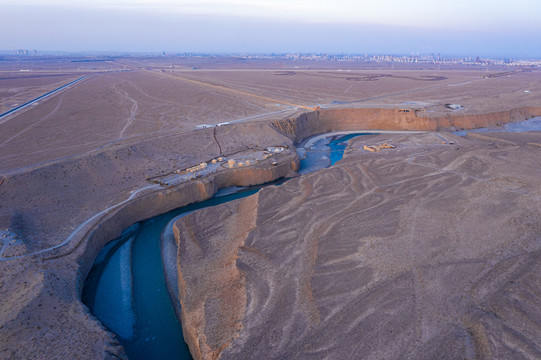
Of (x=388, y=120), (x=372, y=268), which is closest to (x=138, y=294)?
(x=372, y=268)

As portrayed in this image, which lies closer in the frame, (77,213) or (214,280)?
(214,280)

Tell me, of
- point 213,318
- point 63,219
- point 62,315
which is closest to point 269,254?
point 213,318

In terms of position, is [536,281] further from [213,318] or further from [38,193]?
[38,193]

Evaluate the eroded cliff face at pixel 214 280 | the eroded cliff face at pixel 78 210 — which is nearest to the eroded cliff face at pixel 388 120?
the eroded cliff face at pixel 78 210

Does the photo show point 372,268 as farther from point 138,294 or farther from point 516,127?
point 516,127

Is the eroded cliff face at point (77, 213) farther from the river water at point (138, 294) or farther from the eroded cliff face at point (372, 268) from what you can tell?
the eroded cliff face at point (372, 268)

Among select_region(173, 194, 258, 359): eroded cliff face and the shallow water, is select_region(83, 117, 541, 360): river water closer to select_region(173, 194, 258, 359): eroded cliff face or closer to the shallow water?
select_region(173, 194, 258, 359): eroded cliff face

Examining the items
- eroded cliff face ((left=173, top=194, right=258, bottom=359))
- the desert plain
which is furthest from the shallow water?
eroded cliff face ((left=173, top=194, right=258, bottom=359))

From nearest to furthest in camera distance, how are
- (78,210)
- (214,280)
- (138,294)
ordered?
A: (214,280) < (138,294) < (78,210)
